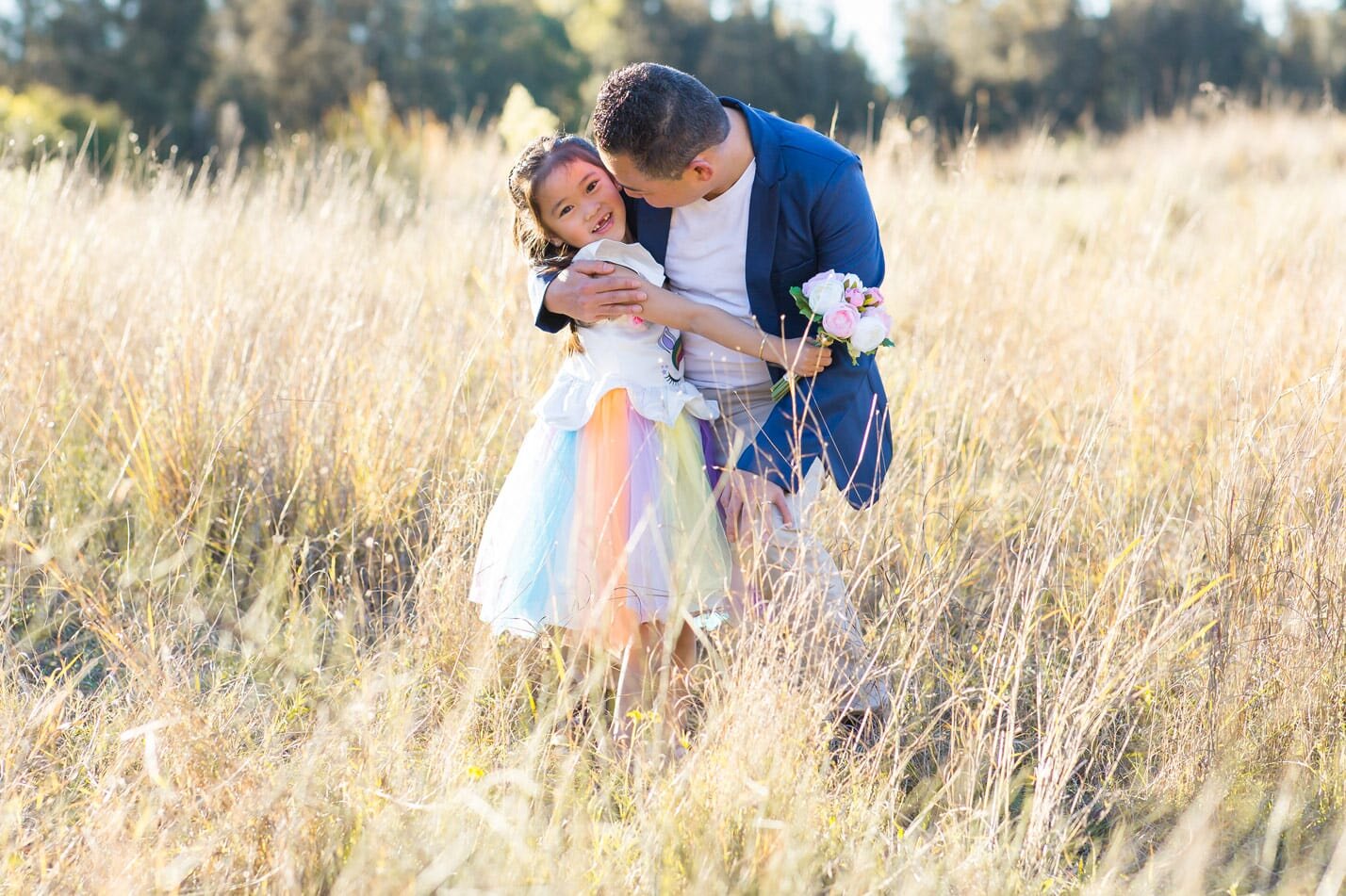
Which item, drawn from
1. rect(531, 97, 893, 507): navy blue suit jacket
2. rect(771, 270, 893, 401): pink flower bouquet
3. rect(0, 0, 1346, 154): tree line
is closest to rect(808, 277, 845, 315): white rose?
rect(771, 270, 893, 401): pink flower bouquet

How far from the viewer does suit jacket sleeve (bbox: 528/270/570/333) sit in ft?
7.03

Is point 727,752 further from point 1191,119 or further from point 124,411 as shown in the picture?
point 1191,119

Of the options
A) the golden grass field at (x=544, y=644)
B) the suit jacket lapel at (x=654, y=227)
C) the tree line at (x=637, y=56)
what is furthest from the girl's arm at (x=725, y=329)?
the tree line at (x=637, y=56)

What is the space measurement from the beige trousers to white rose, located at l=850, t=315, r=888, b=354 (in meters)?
0.27

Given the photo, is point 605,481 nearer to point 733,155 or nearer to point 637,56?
point 733,155

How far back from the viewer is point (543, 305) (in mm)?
2143

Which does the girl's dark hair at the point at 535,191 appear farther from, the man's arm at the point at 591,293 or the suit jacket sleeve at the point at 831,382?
the suit jacket sleeve at the point at 831,382

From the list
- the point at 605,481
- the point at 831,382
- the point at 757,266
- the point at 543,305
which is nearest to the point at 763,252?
the point at 757,266

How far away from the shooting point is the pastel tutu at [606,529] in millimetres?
2156

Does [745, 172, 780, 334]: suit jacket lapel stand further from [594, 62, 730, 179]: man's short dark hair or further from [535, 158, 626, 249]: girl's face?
[535, 158, 626, 249]: girl's face

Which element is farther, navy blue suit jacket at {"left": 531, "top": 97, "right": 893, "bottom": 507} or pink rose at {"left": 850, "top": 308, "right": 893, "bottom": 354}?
navy blue suit jacket at {"left": 531, "top": 97, "right": 893, "bottom": 507}

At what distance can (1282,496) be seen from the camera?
2.24 metres

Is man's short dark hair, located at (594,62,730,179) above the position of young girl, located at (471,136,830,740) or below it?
above

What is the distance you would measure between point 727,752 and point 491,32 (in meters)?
23.0
